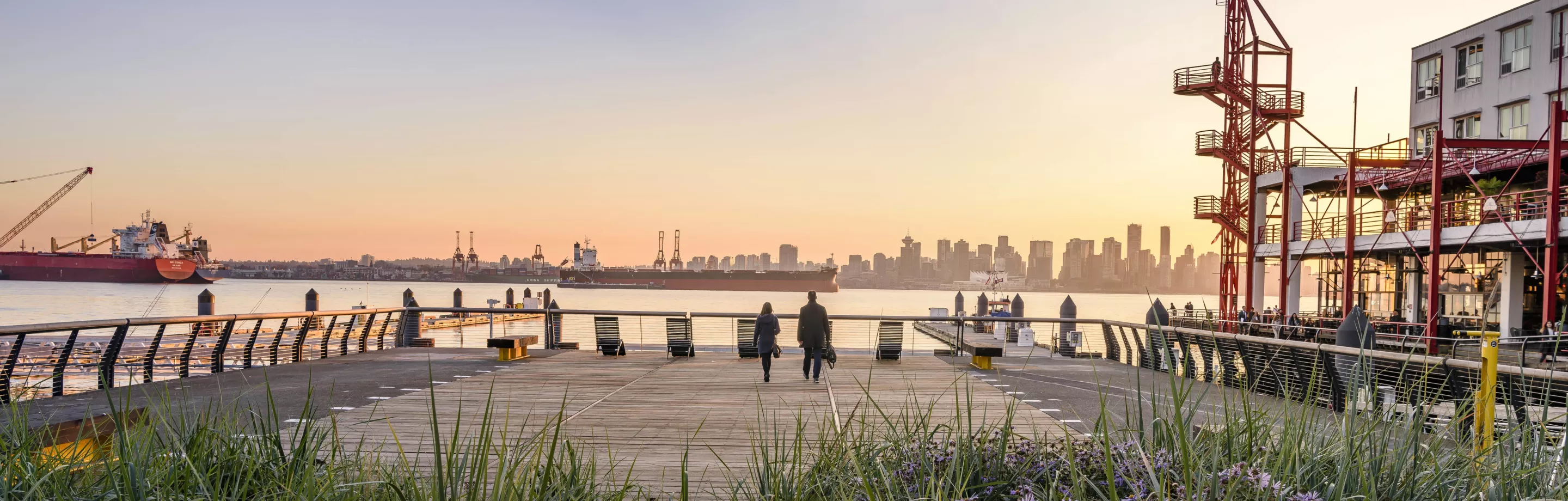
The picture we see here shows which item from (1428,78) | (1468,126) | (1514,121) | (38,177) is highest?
(38,177)

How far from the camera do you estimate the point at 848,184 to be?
6694 centimetres

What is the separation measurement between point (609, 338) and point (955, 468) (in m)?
12.3

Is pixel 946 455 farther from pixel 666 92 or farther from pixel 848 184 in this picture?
pixel 848 184

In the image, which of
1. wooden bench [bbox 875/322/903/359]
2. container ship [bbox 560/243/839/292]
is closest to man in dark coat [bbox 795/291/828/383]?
wooden bench [bbox 875/322/903/359]

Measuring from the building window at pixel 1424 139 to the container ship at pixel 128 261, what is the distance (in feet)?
351

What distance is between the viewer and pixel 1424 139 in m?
29.2

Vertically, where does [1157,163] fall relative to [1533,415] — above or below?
above

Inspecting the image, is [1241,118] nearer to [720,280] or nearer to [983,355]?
[983,355]

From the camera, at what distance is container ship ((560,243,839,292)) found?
11238 cm

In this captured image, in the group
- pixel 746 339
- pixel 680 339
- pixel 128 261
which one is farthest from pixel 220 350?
pixel 128 261

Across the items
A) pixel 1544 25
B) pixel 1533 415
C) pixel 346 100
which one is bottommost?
pixel 1533 415

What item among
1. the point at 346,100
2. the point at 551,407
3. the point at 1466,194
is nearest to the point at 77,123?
the point at 346,100

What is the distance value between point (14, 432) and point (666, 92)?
22614 mm

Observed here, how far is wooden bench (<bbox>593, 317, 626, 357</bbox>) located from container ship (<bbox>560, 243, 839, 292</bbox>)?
3669 inches
